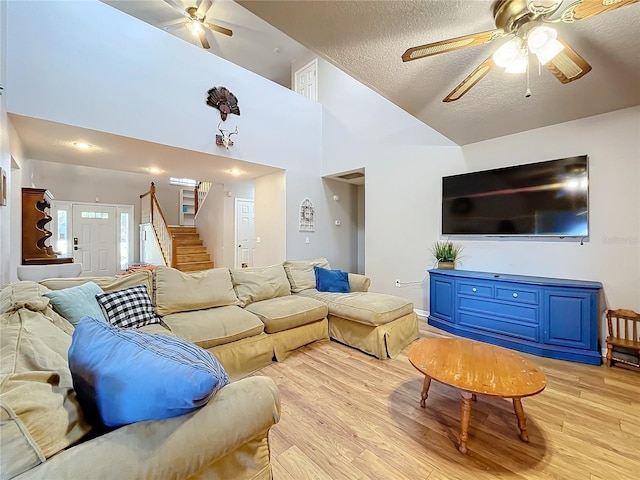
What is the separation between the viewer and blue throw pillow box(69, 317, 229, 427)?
807 millimetres

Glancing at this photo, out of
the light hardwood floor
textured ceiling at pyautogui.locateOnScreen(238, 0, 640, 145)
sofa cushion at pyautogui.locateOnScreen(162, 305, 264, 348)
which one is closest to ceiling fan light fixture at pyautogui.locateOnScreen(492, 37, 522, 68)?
textured ceiling at pyautogui.locateOnScreen(238, 0, 640, 145)

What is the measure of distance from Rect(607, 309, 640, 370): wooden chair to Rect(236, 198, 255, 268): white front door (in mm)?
6193

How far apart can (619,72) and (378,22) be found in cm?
190

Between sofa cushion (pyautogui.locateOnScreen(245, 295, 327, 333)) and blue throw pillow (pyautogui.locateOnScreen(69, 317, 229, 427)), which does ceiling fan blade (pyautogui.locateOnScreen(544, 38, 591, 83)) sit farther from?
sofa cushion (pyautogui.locateOnScreen(245, 295, 327, 333))

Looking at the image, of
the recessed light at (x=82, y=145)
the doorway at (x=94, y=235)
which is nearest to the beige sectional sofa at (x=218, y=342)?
the recessed light at (x=82, y=145)

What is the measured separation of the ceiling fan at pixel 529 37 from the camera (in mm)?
1385

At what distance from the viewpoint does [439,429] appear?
68.9 inches

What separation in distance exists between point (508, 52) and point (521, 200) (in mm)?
2062

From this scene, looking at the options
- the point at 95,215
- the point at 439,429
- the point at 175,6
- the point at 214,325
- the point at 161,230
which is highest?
the point at 175,6

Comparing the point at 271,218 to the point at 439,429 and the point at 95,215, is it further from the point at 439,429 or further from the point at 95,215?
the point at 95,215

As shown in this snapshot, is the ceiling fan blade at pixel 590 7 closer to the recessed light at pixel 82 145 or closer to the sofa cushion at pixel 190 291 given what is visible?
the sofa cushion at pixel 190 291

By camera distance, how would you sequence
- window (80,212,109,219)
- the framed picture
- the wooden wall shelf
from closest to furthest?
the framed picture, the wooden wall shelf, window (80,212,109,219)

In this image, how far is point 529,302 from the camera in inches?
114

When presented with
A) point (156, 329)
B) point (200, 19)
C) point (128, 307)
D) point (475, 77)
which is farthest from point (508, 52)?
point (200, 19)
